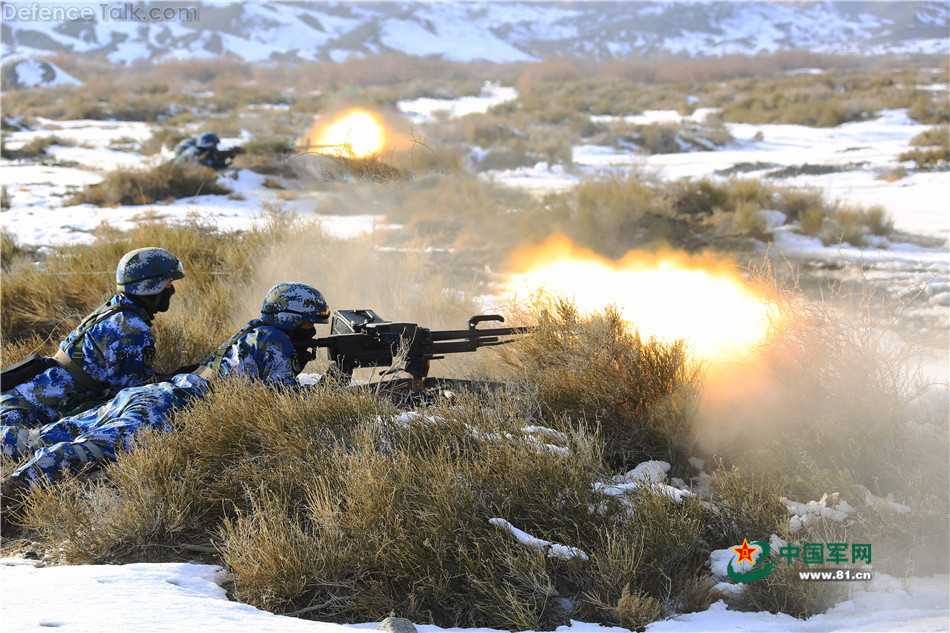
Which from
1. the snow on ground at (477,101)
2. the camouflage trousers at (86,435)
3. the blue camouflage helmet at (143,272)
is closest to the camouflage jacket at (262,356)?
the camouflage trousers at (86,435)

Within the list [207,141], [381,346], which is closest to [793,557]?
[381,346]

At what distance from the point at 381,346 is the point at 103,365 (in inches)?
72.3

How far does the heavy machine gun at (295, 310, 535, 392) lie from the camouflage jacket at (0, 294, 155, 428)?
108cm

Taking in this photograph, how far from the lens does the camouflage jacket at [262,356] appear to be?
4445 mm

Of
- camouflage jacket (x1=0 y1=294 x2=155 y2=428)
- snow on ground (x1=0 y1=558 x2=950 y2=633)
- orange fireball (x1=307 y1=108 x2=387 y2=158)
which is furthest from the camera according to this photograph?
orange fireball (x1=307 y1=108 x2=387 y2=158)

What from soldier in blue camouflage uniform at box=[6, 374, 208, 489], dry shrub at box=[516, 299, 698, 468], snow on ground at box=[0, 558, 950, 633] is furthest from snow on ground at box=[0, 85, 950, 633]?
dry shrub at box=[516, 299, 698, 468]

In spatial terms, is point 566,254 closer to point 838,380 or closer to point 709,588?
point 838,380

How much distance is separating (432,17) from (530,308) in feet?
149

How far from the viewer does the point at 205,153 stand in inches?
609

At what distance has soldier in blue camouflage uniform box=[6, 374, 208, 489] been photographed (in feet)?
12.7

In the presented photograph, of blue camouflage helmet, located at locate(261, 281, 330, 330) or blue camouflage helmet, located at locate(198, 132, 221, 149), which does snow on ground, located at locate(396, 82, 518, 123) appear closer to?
blue camouflage helmet, located at locate(198, 132, 221, 149)

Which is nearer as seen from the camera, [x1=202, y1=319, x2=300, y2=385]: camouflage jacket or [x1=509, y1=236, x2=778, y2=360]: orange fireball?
[x1=202, y1=319, x2=300, y2=385]: camouflage jacket

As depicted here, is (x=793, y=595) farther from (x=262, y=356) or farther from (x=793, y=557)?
(x=262, y=356)

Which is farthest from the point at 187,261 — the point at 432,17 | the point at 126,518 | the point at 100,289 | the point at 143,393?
the point at 432,17
